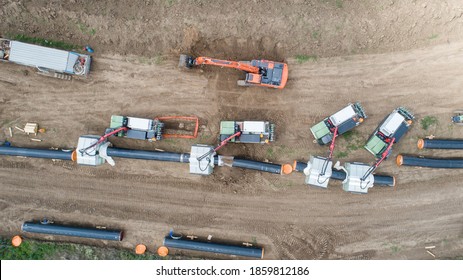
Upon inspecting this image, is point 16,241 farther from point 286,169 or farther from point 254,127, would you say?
point 286,169

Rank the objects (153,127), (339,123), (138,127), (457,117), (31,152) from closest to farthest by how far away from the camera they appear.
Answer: (339,123), (457,117), (138,127), (153,127), (31,152)

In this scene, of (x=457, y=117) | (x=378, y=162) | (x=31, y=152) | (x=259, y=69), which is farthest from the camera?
(x=31, y=152)

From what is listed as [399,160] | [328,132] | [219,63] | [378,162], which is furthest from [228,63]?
[399,160]

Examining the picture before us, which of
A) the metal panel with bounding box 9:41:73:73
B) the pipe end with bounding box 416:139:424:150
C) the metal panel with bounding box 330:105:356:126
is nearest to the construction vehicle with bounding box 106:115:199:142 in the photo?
the metal panel with bounding box 9:41:73:73

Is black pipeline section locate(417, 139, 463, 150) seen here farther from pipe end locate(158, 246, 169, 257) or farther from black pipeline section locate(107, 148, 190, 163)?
pipe end locate(158, 246, 169, 257)

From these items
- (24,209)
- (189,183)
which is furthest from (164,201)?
(24,209)
